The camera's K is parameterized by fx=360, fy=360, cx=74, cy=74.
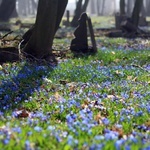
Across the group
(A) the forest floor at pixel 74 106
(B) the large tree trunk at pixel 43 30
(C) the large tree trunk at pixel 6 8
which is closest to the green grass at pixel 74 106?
(A) the forest floor at pixel 74 106

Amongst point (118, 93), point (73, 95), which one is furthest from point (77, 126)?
point (118, 93)

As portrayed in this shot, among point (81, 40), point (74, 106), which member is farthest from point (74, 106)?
point (81, 40)

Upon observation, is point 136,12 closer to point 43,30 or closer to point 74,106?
point 43,30

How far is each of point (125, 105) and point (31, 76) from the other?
2.97 metres

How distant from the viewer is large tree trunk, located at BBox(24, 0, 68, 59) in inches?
401

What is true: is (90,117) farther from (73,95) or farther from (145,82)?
(145,82)

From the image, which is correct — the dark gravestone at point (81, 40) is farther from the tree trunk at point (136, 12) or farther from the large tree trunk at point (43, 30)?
the tree trunk at point (136, 12)

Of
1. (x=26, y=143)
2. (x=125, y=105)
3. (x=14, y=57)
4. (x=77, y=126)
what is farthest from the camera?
(x=14, y=57)

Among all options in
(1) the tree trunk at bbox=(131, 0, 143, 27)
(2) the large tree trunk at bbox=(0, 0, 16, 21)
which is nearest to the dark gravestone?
(1) the tree trunk at bbox=(131, 0, 143, 27)

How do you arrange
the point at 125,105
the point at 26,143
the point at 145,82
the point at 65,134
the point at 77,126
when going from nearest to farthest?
the point at 26,143
the point at 65,134
the point at 77,126
the point at 125,105
the point at 145,82

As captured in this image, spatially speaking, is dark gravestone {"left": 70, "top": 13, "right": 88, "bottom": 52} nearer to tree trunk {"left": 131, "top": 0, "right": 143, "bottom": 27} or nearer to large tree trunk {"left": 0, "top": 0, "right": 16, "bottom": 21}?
tree trunk {"left": 131, "top": 0, "right": 143, "bottom": 27}

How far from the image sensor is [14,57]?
10047 mm

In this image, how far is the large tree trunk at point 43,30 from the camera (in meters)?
10.2

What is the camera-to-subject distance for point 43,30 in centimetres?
1038
